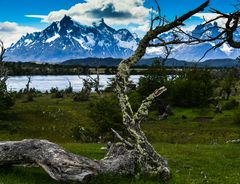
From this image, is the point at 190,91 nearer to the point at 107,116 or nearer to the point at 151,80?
the point at 151,80

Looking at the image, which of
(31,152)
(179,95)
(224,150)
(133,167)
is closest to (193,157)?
(224,150)

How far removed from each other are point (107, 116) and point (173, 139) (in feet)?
33.4

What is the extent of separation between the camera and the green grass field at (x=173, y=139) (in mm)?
15414

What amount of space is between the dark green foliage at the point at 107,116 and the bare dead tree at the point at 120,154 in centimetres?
2845

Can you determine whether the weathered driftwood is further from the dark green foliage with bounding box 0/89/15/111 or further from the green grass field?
the dark green foliage with bounding box 0/89/15/111

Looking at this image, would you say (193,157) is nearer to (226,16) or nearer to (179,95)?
(226,16)

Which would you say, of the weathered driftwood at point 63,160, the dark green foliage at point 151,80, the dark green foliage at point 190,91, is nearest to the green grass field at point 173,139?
the weathered driftwood at point 63,160

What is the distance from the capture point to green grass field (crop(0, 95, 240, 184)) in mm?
15414

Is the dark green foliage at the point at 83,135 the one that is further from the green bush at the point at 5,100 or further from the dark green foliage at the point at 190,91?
the dark green foliage at the point at 190,91

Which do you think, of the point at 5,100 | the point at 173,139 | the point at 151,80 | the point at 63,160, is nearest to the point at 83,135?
the point at 173,139

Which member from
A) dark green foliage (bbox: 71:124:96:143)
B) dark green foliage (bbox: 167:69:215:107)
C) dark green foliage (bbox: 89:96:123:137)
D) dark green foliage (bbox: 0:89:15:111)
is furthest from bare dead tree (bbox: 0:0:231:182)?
dark green foliage (bbox: 167:69:215:107)

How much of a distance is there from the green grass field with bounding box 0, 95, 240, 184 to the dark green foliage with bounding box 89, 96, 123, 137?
355 centimetres

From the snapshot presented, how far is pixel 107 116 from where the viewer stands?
45125 mm

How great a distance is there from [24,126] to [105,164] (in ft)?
160
